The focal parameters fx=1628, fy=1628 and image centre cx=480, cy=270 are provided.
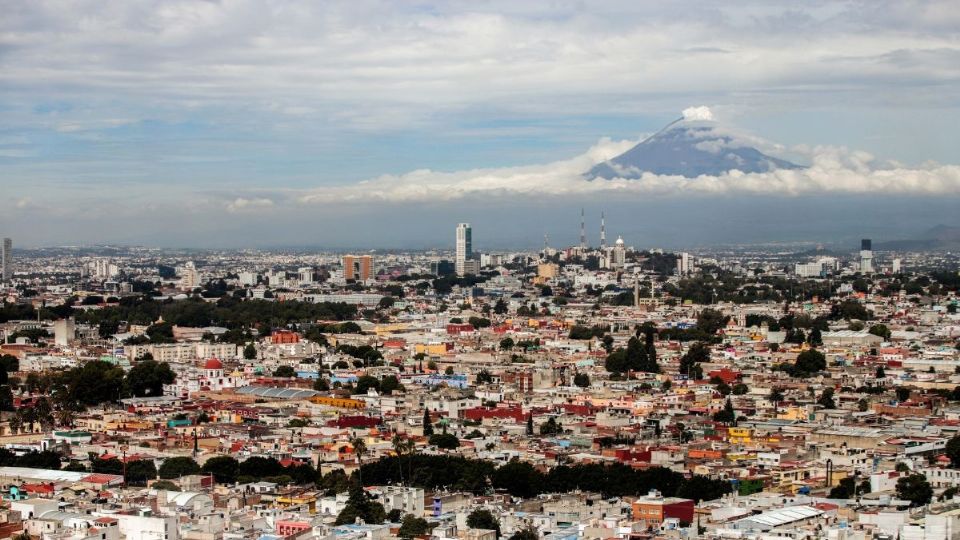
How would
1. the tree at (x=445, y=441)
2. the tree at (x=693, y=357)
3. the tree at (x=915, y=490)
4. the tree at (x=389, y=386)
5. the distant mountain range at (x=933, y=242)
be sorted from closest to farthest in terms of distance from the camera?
the tree at (x=915, y=490) → the tree at (x=445, y=441) → the tree at (x=389, y=386) → the tree at (x=693, y=357) → the distant mountain range at (x=933, y=242)

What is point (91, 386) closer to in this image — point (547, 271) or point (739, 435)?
point (739, 435)

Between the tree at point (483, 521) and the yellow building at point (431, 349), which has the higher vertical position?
the tree at point (483, 521)

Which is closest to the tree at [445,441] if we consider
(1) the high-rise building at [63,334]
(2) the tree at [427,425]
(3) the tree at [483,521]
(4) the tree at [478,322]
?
(2) the tree at [427,425]

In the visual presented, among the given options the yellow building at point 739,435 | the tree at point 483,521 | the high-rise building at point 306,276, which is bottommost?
the yellow building at point 739,435

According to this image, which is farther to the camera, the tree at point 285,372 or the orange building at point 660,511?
the tree at point 285,372

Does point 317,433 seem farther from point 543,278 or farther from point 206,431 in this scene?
point 543,278

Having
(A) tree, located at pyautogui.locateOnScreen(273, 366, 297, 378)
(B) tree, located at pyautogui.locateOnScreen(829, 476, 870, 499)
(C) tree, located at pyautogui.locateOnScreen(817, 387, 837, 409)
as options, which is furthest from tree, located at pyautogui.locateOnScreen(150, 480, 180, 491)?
(A) tree, located at pyautogui.locateOnScreen(273, 366, 297, 378)

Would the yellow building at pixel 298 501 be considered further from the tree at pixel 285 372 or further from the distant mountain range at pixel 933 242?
the distant mountain range at pixel 933 242

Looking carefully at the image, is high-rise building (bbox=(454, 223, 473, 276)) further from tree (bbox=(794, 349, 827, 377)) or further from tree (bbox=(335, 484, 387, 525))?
tree (bbox=(335, 484, 387, 525))
